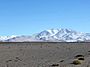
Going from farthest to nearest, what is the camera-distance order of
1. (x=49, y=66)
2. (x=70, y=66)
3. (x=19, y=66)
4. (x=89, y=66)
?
(x=19, y=66), (x=49, y=66), (x=70, y=66), (x=89, y=66)

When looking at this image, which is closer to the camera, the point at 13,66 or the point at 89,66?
the point at 89,66

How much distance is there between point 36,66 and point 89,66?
6.79 m

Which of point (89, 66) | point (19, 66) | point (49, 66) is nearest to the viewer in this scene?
point (89, 66)

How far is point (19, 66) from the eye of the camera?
3025 cm

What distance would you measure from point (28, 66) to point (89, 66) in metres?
8.10

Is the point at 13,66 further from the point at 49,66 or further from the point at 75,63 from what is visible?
the point at 75,63

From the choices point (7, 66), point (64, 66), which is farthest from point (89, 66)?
point (7, 66)

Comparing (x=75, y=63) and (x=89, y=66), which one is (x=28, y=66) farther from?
(x=89, y=66)

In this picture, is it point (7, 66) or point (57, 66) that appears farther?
point (7, 66)

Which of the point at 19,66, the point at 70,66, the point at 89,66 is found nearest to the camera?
the point at 89,66

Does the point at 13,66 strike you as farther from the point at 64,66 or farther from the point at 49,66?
the point at 64,66

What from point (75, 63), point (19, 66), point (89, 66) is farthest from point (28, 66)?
point (89, 66)

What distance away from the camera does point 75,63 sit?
92.5ft

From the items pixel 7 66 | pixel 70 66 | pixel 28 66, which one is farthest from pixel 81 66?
pixel 7 66
